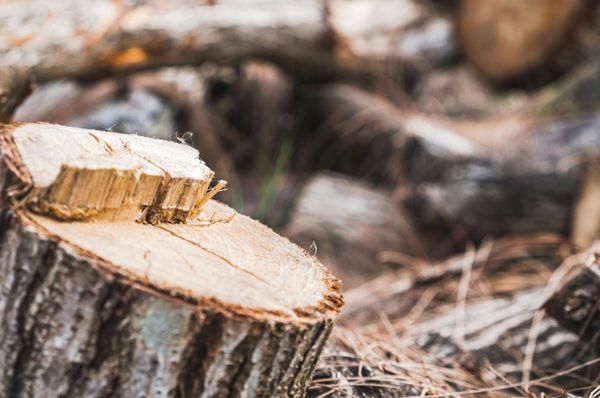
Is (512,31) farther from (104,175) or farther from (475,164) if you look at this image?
(104,175)

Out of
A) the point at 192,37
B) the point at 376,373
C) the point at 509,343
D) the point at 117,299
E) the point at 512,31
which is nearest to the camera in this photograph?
the point at 117,299

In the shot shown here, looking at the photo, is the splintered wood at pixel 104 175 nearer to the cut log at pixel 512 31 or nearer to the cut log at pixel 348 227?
the cut log at pixel 348 227

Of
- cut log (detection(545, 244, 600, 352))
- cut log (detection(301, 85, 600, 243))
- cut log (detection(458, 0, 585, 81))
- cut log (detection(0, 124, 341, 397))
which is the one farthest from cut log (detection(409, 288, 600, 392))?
cut log (detection(458, 0, 585, 81))

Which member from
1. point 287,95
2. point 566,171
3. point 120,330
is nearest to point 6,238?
point 120,330

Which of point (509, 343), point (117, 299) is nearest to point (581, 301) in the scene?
point (509, 343)

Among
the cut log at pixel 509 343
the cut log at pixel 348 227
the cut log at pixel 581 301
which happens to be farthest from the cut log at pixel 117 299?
the cut log at pixel 348 227

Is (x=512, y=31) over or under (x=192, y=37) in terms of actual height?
over

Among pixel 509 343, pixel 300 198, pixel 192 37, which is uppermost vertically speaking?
pixel 192 37
